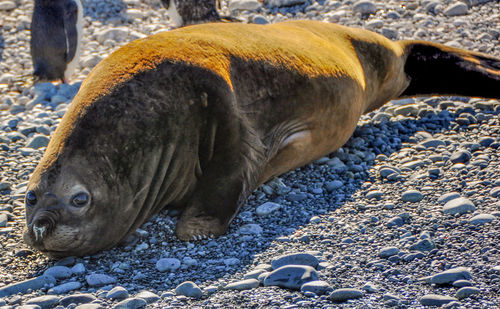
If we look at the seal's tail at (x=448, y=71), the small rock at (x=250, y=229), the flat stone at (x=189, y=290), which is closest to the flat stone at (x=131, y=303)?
the flat stone at (x=189, y=290)

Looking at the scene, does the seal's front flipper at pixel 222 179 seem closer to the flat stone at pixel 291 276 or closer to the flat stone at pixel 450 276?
the flat stone at pixel 291 276

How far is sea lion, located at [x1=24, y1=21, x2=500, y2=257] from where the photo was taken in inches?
154

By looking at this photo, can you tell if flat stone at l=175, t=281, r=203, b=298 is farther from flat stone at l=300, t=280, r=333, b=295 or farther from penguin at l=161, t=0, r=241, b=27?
penguin at l=161, t=0, r=241, b=27

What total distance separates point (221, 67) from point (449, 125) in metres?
2.25

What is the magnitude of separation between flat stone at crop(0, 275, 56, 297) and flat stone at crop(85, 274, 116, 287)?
8.1 inches

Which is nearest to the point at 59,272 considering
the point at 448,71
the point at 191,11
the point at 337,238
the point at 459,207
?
the point at 337,238

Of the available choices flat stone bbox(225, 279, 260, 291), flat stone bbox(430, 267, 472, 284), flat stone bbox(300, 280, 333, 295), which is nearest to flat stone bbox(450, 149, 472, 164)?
flat stone bbox(430, 267, 472, 284)

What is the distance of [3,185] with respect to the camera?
17.0 ft

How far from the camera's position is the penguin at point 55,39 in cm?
868

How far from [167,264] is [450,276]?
1.49 metres

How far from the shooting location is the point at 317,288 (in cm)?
336

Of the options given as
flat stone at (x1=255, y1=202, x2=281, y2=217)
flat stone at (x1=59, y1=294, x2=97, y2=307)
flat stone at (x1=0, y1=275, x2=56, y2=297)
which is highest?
flat stone at (x1=59, y1=294, x2=97, y2=307)

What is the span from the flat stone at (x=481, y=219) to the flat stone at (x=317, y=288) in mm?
1073

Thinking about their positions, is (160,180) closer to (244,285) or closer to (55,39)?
(244,285)
